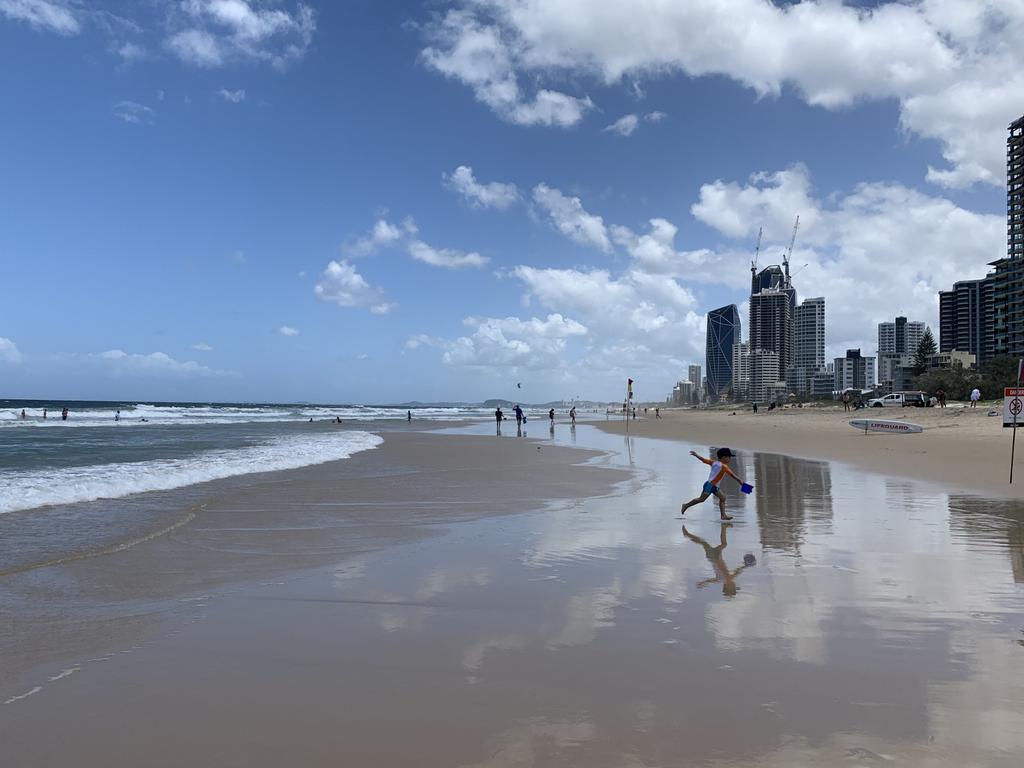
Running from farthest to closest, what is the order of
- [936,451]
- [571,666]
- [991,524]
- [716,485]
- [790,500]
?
1. [936,451]
2. [790,500]
3. [716,485]
4. [991,524]
5. [571,666]

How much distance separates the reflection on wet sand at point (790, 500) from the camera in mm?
9484

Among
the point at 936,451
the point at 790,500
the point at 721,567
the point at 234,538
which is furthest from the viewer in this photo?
the point at 936,451

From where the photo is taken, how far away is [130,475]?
16047 millimetres

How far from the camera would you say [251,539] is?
9398 mm

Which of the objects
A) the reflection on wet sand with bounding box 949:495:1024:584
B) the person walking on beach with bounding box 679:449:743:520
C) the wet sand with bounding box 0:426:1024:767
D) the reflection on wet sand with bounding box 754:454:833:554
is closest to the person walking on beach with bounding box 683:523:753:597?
the wet sand with bounding box 0:426:1024:767

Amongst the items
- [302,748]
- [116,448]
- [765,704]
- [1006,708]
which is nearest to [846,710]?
[765,704]

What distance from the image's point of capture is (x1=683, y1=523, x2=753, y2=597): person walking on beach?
665 cm

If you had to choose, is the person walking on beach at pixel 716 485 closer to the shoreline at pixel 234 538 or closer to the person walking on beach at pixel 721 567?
the person walking on beach at pixel 721 567

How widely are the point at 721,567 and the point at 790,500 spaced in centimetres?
662

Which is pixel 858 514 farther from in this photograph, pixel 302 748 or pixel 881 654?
pixel 302 748

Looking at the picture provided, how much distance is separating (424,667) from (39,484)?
45.9 ft

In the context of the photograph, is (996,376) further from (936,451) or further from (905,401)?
(936,451)

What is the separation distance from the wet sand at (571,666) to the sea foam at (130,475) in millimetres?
6519

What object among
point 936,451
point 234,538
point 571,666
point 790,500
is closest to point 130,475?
point 234,538
